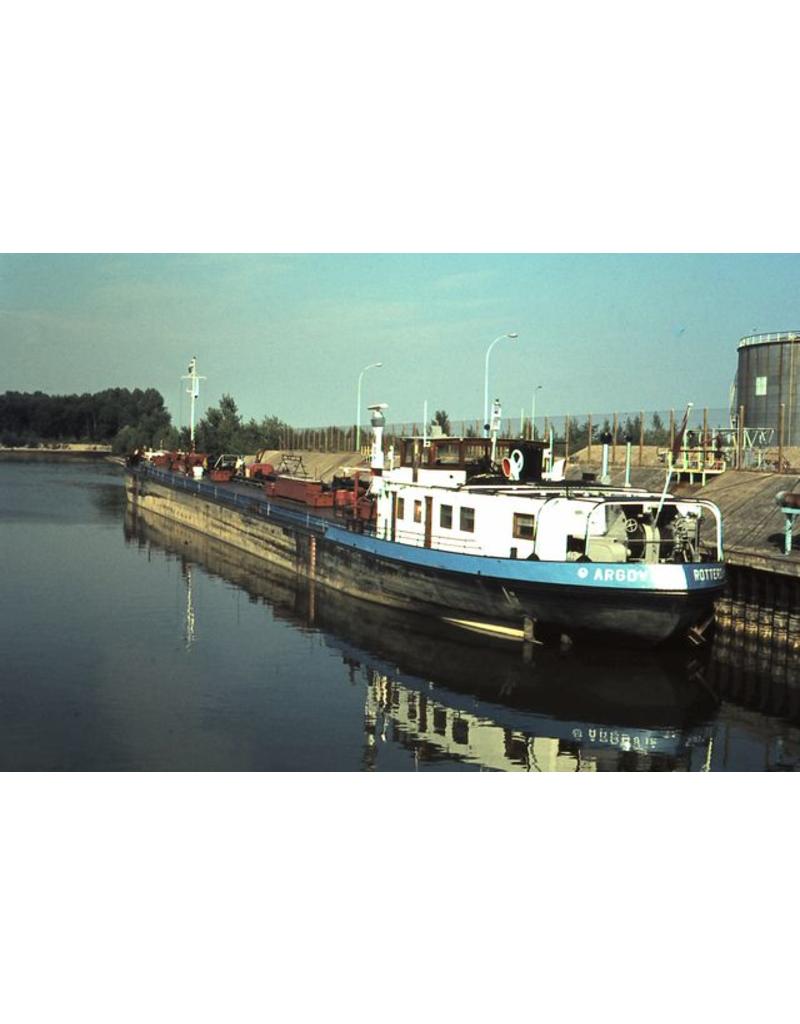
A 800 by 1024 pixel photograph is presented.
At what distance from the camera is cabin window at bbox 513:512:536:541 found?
28.6 meters

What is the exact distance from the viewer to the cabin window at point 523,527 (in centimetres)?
2864

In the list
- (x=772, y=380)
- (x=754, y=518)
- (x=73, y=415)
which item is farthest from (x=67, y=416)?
(x=754, y=518)

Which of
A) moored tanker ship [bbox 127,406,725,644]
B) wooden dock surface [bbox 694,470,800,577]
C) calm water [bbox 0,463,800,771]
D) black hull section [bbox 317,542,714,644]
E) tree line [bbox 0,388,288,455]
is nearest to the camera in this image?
calm water [bbox 0,463,800,771]

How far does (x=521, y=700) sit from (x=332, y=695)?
4.38m

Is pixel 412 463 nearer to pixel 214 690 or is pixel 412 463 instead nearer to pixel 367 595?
pixel 367 595

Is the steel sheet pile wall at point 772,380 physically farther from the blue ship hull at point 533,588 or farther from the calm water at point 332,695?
the calm water at point 332,695

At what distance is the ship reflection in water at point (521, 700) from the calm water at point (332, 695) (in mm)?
59

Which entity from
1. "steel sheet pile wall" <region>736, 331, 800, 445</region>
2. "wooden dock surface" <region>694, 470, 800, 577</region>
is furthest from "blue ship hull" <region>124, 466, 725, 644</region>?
"steel sheet pile wall" <region>736, 331, 800, 445</region>

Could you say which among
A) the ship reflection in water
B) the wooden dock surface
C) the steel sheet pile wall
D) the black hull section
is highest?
the steel sheet pile wall

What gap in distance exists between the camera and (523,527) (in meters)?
28.9

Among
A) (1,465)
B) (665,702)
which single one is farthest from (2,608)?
(1,465)

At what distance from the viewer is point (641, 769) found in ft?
64.1

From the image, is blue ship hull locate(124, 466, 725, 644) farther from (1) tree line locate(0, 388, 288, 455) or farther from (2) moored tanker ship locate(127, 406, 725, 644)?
(1) tree line locate(0, 388, 288, 455)

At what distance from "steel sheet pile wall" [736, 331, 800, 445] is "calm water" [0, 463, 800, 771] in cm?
3326
